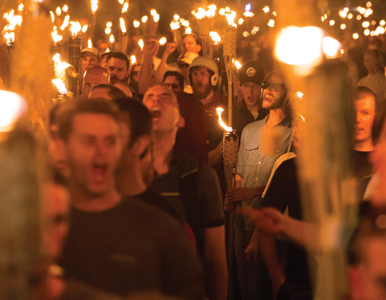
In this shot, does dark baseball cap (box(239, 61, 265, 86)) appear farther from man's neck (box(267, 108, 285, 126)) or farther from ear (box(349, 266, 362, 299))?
ear (box(349, 266, 362, 299))

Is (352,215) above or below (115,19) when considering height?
below

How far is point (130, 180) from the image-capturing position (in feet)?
7.69

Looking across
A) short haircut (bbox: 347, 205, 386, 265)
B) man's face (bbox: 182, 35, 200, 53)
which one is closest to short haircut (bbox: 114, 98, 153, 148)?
short haircut (bbox: 347, 205, 386, 265)

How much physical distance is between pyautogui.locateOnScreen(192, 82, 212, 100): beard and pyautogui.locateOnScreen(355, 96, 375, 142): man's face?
2375 mm

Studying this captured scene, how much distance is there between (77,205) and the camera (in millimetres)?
2168

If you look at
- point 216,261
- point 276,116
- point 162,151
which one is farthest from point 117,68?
point 216,261

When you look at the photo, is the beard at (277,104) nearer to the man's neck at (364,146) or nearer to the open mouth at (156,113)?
the man's neck at (364,146)

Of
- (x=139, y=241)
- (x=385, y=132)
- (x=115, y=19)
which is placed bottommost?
(x=139, y=241)

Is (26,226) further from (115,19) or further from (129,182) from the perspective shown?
(115,19)

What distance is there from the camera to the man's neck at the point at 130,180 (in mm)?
2271

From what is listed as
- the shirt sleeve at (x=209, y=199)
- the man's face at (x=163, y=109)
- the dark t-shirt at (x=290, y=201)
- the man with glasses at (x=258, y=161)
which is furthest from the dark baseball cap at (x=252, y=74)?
the shirt sleeve at (x=209, y=199)

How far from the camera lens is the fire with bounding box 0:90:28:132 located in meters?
2.05

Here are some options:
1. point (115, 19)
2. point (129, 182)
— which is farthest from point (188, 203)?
point (115, 19)

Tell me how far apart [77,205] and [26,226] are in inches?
9.2
